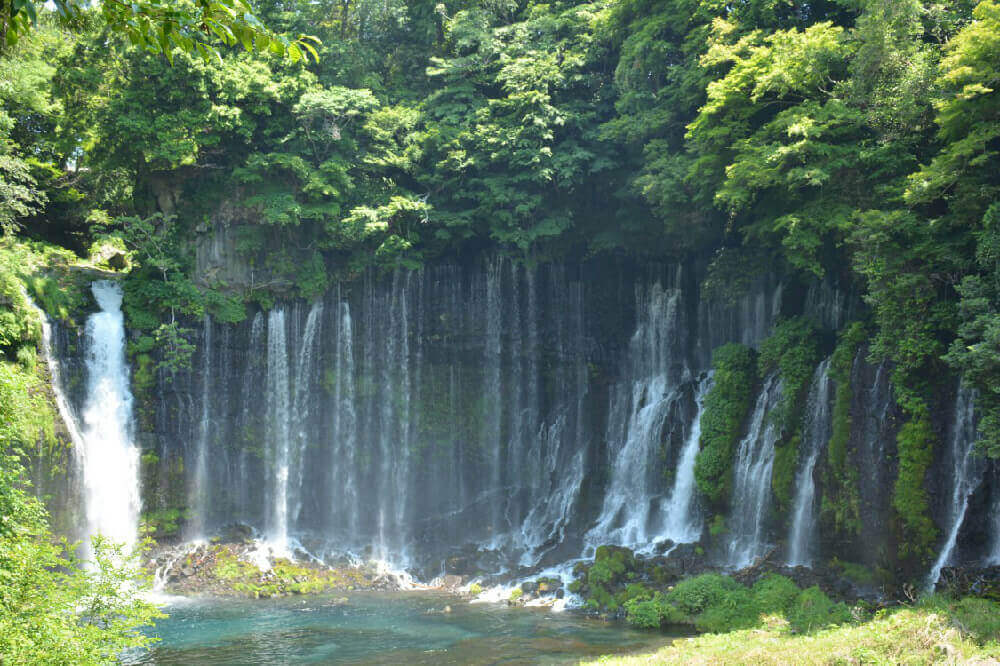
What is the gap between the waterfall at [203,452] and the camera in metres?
24.2

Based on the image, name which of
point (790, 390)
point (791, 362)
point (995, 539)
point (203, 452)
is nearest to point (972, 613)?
point (995, 539)

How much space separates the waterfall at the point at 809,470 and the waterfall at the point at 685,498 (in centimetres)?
298

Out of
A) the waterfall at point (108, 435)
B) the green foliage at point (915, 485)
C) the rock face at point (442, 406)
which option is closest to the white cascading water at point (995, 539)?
the green foliage at point (915, 485)

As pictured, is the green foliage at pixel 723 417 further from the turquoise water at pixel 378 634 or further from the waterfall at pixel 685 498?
the turquoise water at pixel 378 634

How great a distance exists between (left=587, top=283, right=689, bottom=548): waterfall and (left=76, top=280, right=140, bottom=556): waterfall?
1342 centimetres

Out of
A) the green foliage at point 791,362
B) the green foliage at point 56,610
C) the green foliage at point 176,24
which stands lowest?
the green foliage at point 56,610

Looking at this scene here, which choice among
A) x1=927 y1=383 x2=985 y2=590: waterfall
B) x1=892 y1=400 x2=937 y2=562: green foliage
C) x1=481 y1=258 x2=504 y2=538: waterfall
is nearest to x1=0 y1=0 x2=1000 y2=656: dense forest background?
x1=481 y1=258 x2=504 y2=538: waterfall

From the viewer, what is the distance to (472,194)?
2491 cm

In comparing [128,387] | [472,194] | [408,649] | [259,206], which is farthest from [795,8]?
[128,387]

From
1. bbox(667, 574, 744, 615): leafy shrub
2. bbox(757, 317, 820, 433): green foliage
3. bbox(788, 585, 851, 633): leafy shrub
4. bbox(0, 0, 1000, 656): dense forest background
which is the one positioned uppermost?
bbox(0, 0, 1000, 656): dense forest background

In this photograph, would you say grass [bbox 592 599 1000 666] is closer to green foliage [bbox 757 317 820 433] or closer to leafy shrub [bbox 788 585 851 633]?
leafy shrub [bbox 788 585 851 633]

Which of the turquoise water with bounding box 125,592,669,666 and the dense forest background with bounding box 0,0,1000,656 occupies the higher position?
the dense forest background with bounding box 0,0,1000,656

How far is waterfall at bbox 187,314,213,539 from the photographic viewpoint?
79.5ft

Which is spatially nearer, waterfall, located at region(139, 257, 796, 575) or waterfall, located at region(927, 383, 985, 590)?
waterfall, located at region(927, 383, 985, 590)
